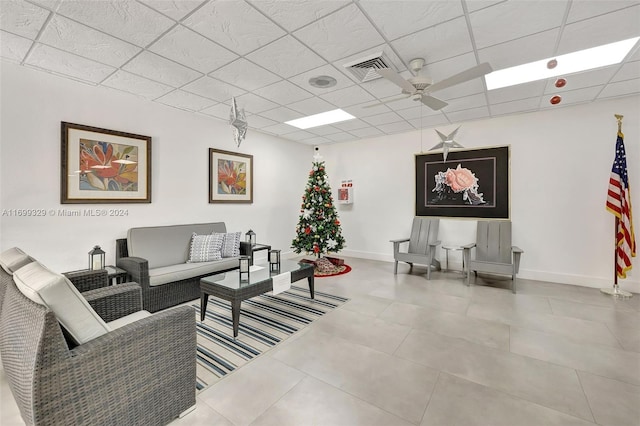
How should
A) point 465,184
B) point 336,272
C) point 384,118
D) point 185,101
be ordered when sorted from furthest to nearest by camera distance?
1. point 465,184
2. point 336,272
3. point 384,118
4. point 185,101

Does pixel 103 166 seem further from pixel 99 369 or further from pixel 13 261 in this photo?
pixel 99 369

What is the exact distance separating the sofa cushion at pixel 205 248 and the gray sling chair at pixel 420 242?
303 cm

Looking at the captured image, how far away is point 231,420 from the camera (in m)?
1.73

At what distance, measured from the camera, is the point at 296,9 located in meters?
2.19

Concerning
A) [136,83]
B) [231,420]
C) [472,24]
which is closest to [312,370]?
[231,420]

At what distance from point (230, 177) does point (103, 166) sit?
1.98 metres

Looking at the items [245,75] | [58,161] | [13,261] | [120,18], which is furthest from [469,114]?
[58,161]

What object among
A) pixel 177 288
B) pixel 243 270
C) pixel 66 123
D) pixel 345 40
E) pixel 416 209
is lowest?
pixel 177 288

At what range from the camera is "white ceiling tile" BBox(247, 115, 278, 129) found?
4871 millimetres

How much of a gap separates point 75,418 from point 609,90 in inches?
243

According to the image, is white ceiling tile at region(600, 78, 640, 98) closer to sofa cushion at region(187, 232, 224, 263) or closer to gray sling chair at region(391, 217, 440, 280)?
gray sling chair at region(391, 217, 440, 280)

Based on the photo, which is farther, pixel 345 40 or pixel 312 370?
pixel 345 40

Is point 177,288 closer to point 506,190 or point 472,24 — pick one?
point 472,24

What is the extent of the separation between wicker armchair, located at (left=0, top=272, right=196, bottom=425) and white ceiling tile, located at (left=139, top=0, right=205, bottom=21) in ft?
6.90
